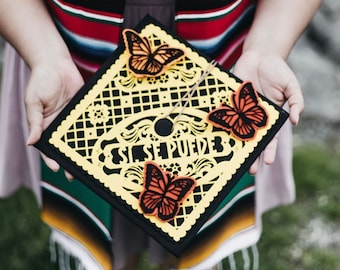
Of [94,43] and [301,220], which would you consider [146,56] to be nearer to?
[94,43]

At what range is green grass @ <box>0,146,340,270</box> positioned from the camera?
1.72 metres

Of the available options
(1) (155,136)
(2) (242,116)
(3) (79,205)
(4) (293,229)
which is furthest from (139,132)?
(4) (293,229)

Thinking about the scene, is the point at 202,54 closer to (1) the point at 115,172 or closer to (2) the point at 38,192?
(1) the point at 115,172

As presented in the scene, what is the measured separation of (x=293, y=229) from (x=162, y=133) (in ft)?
3.26

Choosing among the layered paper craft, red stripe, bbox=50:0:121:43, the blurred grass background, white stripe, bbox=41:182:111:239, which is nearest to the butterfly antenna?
the layered paper craft

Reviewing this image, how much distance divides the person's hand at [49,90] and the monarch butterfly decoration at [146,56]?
4.8 inches

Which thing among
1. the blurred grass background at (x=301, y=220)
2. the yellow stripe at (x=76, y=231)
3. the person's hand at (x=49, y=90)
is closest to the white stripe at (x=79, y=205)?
the yellow stripe at (x=76, y=231)

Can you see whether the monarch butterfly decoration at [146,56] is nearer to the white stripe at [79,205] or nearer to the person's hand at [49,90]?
the person's hand at [49,90]

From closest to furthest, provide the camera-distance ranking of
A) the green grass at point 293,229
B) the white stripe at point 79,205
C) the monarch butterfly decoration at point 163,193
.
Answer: the monarch butterfly decoration at point 163,193 < the white stripe at point 79,205 < the green grass at point 293,229

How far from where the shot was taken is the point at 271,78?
104 centimetres

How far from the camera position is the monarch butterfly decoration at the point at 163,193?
35.1 inches

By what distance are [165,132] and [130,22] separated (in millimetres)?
204

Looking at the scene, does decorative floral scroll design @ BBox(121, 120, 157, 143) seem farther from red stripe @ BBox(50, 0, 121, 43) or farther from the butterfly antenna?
red stripe @ BBox(50, 0, 121, 43)

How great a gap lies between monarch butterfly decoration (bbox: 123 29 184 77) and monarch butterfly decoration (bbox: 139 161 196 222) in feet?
0.51
